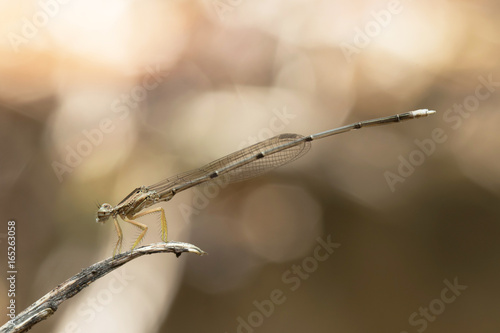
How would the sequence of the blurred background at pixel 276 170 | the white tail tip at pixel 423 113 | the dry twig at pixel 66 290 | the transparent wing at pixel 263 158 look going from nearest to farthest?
the dry twig at pixel 66 290
the white tail tip at pixel 423 113
the transparent wing at pixel 263 158
the blurred background at pixel 276 170

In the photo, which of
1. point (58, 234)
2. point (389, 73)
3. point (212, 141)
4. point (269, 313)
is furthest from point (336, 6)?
point (58, 234)

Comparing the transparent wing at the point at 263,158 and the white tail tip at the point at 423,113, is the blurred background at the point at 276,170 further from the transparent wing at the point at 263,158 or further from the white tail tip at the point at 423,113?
the white tail tip at the point at 423,113

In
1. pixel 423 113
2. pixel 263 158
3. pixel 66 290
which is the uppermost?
pixel 263 158

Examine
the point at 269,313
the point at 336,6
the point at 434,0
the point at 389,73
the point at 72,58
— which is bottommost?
the point at 269,313

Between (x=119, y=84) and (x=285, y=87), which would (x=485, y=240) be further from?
(x=119, y=84)

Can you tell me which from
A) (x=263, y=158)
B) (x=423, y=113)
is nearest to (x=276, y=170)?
(x=263, y=158)

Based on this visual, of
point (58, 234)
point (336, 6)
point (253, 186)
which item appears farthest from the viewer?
point (336, 6)

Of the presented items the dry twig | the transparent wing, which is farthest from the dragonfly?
the dry twig

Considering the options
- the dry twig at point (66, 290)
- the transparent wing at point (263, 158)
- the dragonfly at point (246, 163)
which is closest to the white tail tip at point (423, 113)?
the dragonfly at point (246, 163)

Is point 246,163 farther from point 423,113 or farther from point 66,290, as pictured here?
point 66,290
